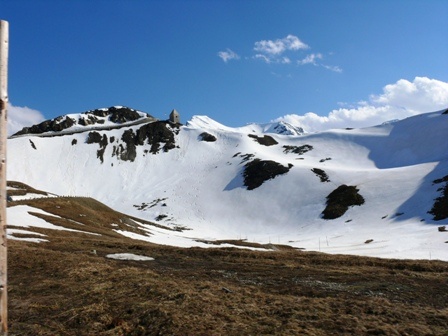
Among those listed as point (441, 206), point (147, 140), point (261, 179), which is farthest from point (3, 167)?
point (147, 140)

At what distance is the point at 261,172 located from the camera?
11600cm

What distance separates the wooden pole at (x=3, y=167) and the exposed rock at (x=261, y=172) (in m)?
106

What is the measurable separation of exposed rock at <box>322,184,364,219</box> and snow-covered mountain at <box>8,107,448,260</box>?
30 centimetres

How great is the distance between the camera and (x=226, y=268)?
66.2 ft

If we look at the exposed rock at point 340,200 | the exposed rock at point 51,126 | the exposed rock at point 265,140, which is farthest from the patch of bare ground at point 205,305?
the exposed rock at point 51,126

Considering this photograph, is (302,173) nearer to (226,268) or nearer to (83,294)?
(226,268)

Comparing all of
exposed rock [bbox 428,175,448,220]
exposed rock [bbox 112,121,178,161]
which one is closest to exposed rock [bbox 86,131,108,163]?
exposed rock [bbox 112,121,178,161]

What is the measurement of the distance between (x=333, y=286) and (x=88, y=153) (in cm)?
14554

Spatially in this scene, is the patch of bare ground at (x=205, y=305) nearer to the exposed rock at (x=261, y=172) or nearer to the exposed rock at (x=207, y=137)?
the exposed rock at (x=261, y=172)

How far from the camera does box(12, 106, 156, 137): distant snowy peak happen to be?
173 metres

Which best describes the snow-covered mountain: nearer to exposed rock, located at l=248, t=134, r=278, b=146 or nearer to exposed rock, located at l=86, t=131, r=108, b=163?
exposed rock, located at l=86, t=131, r=108, b=163

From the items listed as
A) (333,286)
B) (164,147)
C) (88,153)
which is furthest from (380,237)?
(88,153)

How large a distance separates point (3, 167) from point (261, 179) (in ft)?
355

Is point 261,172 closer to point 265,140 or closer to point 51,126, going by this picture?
point 265,140
